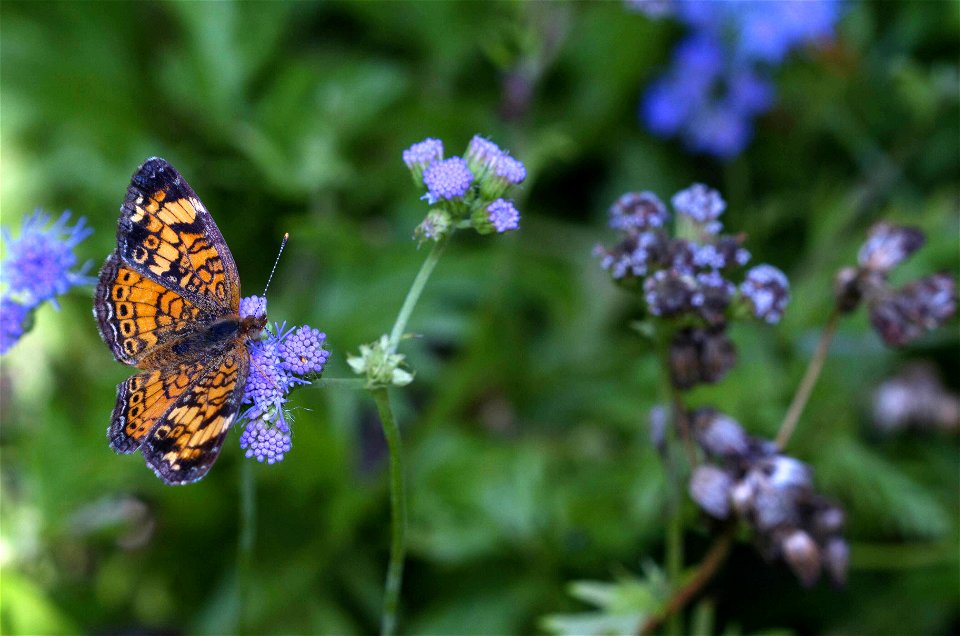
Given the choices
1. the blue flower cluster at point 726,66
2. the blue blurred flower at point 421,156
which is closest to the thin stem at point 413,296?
the blue blurred flower at point 421,156

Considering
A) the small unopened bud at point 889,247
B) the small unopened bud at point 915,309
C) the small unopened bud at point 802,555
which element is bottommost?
the small unopened bud at point 802,555

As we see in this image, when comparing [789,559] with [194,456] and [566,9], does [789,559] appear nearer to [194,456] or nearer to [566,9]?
[194,456]

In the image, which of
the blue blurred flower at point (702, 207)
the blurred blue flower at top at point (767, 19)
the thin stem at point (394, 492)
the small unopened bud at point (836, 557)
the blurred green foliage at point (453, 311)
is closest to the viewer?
the thin stem at point (394, 492)

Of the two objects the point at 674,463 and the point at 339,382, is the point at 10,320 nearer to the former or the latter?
the point at 339,382

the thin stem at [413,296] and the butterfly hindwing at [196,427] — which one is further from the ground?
the thin stem at [413,296]

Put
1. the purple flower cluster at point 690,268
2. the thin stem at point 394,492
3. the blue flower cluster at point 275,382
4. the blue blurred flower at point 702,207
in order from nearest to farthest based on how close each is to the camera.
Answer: the blue flower cluster at point 275,382
the thin stem at point 394,492
the purple flower cluster at point 690,268
the blue blurred flower at point 702,207

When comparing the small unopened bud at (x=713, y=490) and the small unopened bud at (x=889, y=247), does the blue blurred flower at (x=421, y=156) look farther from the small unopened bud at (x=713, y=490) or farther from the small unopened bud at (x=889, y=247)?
the small unopened bud at (x=889, y=247)

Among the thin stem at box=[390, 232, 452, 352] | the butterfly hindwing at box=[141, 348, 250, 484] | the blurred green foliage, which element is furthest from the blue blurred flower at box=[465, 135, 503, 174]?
the blurred green foliage

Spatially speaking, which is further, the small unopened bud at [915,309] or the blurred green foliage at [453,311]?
the blurred green foliage at [453,311]
